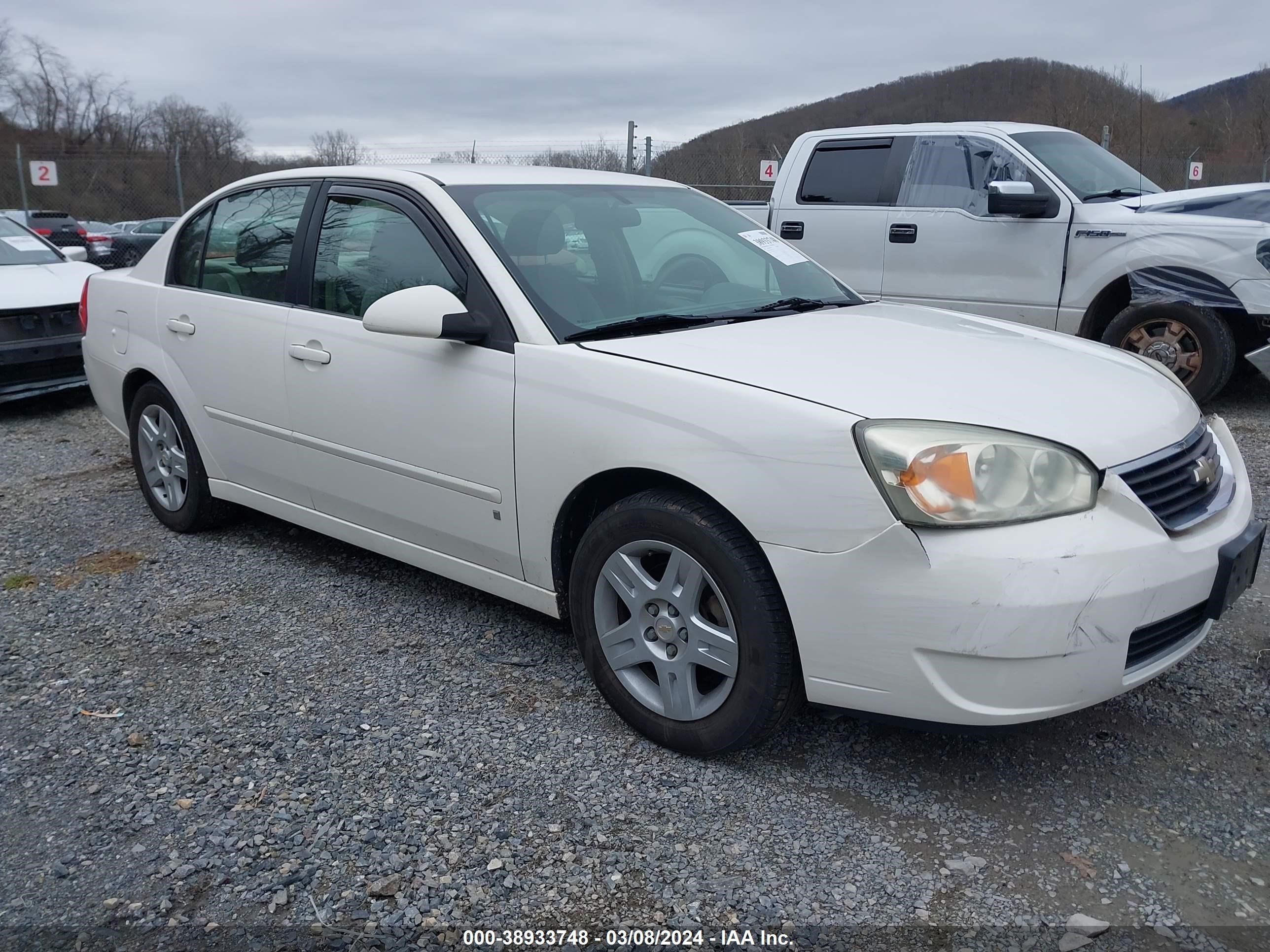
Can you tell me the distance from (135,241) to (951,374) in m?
19.0

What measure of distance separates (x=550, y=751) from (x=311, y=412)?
1616mm

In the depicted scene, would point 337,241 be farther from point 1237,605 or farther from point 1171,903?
point 1237,605

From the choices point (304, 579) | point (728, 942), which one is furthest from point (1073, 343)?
point (304, 579)

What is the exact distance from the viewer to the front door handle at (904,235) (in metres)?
7.25

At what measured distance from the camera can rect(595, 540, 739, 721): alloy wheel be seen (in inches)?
105

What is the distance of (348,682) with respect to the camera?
332cm

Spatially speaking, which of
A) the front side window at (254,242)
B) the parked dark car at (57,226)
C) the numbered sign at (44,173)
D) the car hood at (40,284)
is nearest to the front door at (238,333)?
the front side window at (254,242)

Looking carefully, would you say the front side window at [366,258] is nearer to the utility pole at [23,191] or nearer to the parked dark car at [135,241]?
the parked dark car at [135,241]

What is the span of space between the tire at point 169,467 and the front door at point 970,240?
15.9 feet

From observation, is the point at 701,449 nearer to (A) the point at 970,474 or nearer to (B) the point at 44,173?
(A) the point at 970,474

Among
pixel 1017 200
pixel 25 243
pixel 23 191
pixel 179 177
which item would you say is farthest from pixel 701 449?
pixel 179 177

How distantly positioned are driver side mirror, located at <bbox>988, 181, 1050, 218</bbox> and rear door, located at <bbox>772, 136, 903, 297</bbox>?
0.91m

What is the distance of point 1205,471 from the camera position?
275 cm

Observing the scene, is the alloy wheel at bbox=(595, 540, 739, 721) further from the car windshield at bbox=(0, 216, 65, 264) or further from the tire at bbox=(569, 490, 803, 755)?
the car windshield at bbox=(0, 216, 65, 264)
